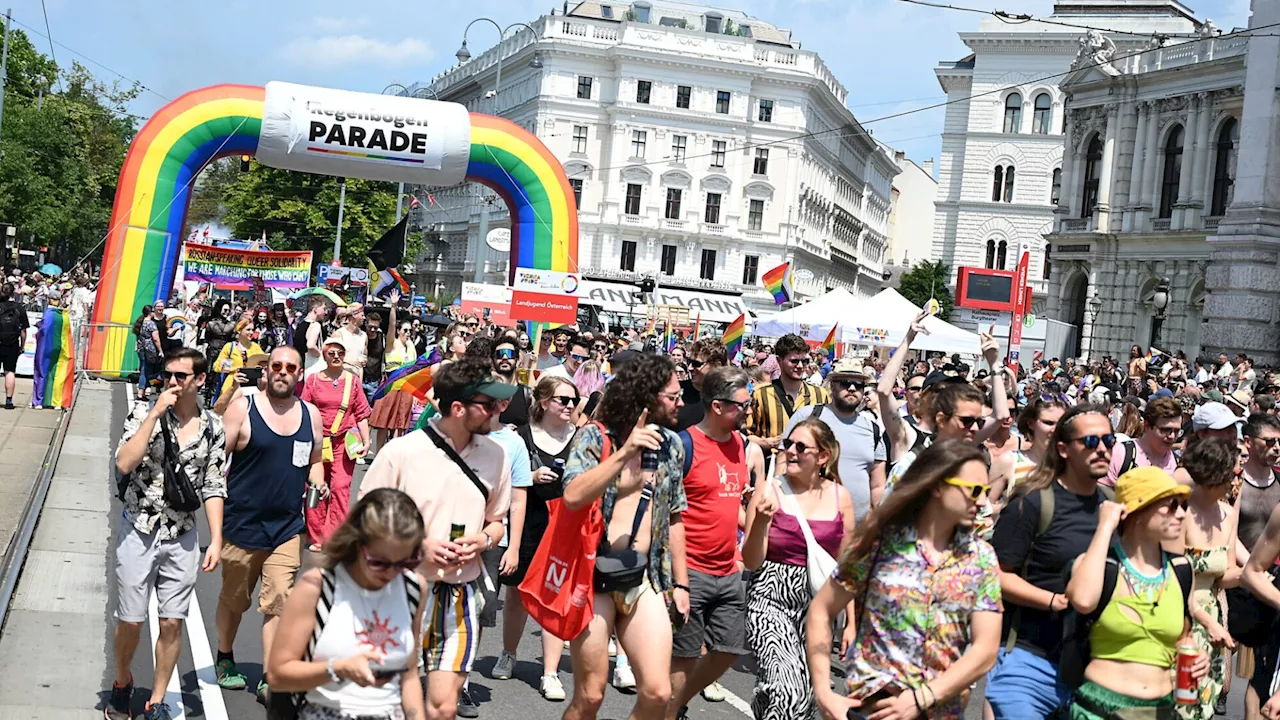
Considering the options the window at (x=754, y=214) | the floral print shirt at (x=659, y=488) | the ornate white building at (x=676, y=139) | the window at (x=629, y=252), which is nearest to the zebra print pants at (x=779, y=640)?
the floral print shirt at (x=659, y=488)

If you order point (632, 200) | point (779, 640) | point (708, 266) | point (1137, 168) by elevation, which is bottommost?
point (779, 640)

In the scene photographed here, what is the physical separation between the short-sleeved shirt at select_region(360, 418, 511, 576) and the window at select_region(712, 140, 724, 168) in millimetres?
75415

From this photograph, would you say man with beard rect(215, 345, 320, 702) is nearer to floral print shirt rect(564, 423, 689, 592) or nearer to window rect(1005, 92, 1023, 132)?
floral print shirt rect(564, 423, 689, 592)

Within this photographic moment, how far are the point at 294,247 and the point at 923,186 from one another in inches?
2898

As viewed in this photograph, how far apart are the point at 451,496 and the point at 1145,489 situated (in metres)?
2.57

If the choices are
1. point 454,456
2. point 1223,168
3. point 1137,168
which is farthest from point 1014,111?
point 454,456

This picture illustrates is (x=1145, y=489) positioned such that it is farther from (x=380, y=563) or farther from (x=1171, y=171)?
(x=1171, y=171)

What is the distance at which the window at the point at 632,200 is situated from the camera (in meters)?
80.8

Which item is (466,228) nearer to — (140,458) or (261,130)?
(261,130)

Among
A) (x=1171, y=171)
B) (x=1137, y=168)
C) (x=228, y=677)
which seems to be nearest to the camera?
(x=228, y=677)

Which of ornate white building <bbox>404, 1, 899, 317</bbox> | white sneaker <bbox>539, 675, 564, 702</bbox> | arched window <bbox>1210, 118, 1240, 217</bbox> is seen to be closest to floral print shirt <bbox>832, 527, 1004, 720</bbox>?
white sneaker <bbox>539, 675, 564, 702</bbox>

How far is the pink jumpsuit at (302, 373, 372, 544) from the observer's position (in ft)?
26.4

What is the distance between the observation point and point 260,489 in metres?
7.17

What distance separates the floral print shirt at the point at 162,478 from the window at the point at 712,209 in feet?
248
